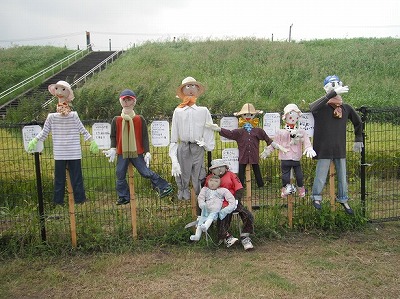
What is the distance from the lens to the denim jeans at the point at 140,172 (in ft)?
15.6

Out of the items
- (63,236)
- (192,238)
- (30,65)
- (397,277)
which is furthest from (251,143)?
(30,65)

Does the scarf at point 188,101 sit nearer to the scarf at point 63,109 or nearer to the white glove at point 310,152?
the scarf at point 63,109

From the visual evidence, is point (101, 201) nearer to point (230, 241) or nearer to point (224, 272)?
point (230, 241)

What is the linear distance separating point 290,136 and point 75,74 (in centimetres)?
1981

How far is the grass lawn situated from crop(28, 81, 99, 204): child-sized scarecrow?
0.90m

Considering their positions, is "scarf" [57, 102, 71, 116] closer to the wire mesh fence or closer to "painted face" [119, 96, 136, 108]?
the wire mesh fence

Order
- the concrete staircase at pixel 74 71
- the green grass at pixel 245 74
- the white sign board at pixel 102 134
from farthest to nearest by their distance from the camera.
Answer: the concrete staircase at pixel 74 71 → the green grass at pixel 245 74 → the white sign board at pixel 102 134

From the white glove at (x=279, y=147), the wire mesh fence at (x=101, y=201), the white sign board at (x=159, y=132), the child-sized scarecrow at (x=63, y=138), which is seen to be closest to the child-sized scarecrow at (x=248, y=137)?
the white glove at (x=279, y=147)

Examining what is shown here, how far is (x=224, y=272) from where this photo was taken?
430cm

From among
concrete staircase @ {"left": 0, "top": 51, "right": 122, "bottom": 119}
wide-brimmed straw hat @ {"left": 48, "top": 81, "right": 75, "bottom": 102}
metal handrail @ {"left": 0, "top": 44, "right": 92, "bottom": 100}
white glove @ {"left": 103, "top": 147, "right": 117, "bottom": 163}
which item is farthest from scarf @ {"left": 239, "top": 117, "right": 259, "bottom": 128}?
metal handrail @ {"left": 0, "top": 44, "right": 92, "bottom": 100}

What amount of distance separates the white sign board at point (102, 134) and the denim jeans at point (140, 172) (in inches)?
9.6

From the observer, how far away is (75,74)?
2252 centimetres

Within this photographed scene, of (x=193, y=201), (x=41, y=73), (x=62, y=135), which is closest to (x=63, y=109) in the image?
(x=62, y=135)

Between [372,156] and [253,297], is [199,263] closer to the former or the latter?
[253,297]
